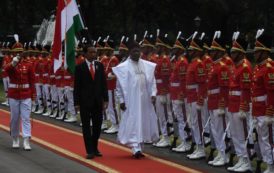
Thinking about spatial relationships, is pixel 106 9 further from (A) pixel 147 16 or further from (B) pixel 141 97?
(B) pixel 141 97

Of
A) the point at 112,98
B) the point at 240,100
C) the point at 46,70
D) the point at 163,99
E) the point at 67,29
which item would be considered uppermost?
the point at 67,29

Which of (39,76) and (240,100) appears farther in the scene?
(39,76)

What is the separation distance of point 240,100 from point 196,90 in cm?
181

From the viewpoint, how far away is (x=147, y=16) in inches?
1997

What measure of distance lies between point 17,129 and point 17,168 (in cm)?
282

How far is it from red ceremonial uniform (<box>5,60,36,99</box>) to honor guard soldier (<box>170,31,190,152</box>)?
10.5ft

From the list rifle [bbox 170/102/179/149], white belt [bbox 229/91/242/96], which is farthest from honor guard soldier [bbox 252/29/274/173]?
rifle [bbox 170/102/179/149]

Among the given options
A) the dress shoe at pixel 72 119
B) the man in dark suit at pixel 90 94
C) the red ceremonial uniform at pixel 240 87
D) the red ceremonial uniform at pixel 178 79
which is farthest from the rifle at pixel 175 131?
the dress shoe at pixel 72 119

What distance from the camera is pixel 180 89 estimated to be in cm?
1360

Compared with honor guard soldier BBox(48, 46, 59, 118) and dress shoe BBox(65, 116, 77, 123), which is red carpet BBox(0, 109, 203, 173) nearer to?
dress shoe BBox(65, 116, 77, 123)

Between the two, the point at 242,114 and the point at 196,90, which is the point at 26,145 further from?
the point at 242,114

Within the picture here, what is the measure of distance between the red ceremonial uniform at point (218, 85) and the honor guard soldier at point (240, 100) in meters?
0.31

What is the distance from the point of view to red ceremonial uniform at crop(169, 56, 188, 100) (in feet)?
44.3

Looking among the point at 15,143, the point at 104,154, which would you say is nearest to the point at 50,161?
the point at 104,154
